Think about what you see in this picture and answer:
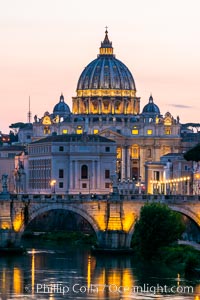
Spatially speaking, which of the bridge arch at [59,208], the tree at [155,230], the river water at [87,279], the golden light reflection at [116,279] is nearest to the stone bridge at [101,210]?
the bridge arch at [59,208]

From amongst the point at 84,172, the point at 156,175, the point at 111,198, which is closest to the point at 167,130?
the point at 84,172

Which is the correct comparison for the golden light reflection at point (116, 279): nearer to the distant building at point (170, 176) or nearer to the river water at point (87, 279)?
the river water at point (87, 279)

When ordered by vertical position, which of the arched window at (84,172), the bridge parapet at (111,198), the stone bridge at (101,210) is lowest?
the stone bridge at (101,210)

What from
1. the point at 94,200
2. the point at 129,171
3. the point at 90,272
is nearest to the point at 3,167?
the point at 129,171

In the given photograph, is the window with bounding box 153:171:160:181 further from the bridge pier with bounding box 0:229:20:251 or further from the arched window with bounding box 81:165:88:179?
the bridge pier with bounding box 0:229:20:251

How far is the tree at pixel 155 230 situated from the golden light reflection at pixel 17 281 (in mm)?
8047

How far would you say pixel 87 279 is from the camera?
275ft

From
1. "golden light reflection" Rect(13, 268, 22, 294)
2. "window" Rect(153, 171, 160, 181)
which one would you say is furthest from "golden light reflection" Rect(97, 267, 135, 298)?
"window" Rect(153, 171, 160, 181)

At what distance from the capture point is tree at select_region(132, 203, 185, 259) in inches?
3647

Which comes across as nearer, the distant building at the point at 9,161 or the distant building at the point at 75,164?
the distant building at the point at 75,164

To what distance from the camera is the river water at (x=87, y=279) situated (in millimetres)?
77562

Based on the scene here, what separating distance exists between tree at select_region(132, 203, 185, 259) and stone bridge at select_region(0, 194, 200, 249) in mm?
3518

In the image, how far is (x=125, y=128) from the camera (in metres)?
199

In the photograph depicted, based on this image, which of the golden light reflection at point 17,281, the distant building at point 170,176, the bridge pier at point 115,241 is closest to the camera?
the golden light reflection at point 17,281
